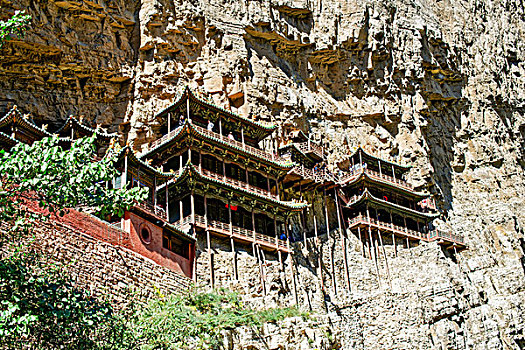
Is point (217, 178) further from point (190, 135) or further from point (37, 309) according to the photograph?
point (37, 309)

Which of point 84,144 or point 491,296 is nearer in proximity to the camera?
point 84,144

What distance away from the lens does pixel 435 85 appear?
49.9 metres

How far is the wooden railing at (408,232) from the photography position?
125ft

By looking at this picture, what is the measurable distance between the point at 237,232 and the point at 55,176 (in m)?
18.4

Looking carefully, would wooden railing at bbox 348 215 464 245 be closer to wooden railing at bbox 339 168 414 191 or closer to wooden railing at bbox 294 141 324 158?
wooden railing at bbox 339 168 414 191

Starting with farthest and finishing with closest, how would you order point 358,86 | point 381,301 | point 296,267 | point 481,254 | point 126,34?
point 358,86 → point 481,254 → point 126,34 → point 296,267 → point 381,301

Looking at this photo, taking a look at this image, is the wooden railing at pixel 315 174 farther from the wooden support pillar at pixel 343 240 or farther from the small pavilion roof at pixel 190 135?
the small pavilion roof at pixel 190 135

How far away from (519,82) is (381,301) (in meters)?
39.6

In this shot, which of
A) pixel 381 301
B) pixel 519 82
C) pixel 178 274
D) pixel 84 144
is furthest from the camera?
pixel 519 82

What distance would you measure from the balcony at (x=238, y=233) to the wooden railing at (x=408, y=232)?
777cm

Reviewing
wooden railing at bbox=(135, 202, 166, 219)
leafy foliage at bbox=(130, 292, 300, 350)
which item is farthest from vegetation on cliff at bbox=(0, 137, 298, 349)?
wooden railing at bbox=(135, 202, 166, 219)

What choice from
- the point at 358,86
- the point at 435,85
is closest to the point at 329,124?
the point at 358,86

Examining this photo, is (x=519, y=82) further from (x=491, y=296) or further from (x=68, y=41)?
(x=68, y=41)

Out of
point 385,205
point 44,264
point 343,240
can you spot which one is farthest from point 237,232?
point 44,264
